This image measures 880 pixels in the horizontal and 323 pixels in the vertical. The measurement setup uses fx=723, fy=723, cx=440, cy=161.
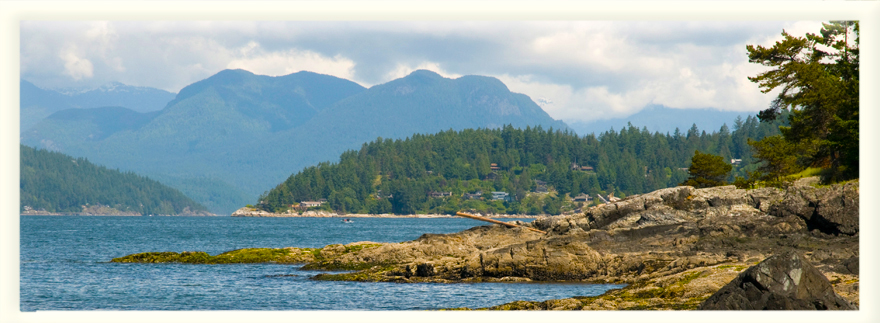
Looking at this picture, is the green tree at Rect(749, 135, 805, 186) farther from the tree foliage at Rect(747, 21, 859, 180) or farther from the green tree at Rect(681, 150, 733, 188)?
the tree foliage at Rect(747, 21, 859, 180)

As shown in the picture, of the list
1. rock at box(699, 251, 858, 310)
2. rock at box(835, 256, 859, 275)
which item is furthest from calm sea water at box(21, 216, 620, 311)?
rock at box(699, 251, 858, 310)

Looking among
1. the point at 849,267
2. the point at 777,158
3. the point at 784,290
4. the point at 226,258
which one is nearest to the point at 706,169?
the point at 777,158

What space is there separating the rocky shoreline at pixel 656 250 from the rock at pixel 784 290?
236 cm

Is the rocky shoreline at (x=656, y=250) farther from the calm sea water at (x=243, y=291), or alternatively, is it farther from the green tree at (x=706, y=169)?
the green tree at (x=706, y=169)

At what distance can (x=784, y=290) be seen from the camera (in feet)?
49.6

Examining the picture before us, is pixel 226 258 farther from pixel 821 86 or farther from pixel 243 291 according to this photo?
pixel 821 86

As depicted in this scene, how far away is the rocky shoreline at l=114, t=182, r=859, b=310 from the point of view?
2192 centimetres

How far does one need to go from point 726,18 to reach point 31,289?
1170 inches

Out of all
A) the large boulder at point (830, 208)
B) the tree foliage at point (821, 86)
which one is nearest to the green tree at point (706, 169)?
the tree foliage at point (821, 86)

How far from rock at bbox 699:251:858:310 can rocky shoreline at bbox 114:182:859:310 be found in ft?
7.74

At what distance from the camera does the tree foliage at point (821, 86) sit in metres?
35.6

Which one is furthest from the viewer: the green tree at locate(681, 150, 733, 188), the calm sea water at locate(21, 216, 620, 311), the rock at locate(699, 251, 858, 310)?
the green tree at locate(681, 150, 733, 188)

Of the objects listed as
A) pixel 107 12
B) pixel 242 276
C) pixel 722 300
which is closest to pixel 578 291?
pixel 722 300
